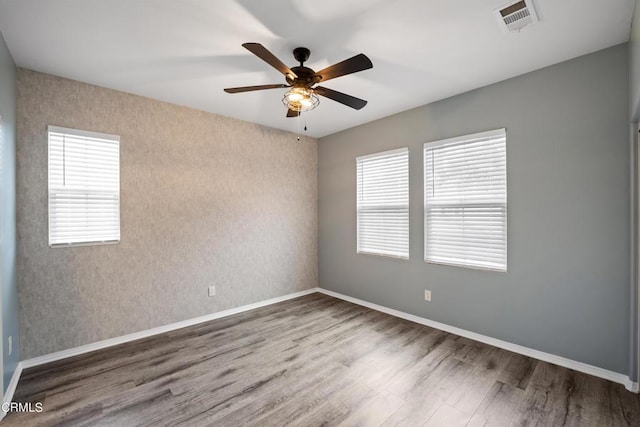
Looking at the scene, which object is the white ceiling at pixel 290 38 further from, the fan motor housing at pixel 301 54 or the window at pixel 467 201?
the window at pixel 467 201

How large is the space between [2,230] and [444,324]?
4.13 metres

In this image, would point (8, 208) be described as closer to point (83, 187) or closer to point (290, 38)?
point (83, 187)

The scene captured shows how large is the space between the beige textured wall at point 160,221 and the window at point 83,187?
0.07 metres

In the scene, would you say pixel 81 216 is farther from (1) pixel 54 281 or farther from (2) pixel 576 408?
(2) pixel 576 408

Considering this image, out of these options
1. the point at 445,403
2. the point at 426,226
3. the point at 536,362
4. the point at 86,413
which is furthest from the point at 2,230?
the point at 536,362

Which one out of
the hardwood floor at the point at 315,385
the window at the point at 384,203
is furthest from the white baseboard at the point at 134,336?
the window at the point at 384,203

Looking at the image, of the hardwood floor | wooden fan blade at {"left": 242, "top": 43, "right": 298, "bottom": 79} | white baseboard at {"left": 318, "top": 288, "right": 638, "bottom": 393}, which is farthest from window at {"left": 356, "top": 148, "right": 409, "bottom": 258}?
wooden fan blade at {"left": 242, "top": 43, "right": 298, "bottom": 79}

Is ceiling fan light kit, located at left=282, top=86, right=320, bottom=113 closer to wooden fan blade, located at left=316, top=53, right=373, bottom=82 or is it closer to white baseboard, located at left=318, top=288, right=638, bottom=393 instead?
wooden fan blade, located at left=316, top=53, right=373, bottom=82

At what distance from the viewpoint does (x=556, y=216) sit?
2.53 meters

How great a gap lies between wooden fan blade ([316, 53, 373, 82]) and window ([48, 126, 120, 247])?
2441 millimetres

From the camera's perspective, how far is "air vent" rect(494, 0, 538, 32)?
1.82 m

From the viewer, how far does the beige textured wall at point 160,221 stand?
102 inches

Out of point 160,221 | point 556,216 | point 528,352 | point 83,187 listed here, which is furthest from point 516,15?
point 83,187

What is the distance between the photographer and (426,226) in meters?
3.45
